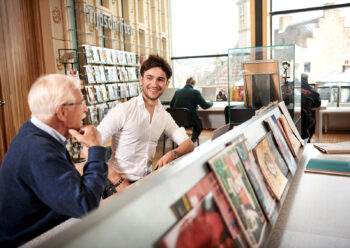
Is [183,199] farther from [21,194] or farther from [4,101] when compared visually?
[4,101]

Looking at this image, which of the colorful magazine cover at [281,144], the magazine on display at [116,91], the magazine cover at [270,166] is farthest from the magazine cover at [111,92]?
the magazine cover at [270,166]

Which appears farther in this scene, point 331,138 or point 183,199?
point 331,138

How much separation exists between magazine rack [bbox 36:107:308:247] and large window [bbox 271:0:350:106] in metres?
6.74

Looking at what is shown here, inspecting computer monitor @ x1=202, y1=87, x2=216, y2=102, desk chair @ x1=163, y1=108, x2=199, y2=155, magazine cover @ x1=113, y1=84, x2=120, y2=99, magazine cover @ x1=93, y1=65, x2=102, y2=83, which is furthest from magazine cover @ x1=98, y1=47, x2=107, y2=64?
computer monitor @ x1=202, y1=87, x2=216, y2=102

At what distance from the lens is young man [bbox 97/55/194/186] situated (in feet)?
6.66

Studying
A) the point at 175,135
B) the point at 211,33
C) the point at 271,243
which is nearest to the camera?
the point at 271,243

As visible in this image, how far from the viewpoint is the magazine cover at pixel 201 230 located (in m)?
0.61

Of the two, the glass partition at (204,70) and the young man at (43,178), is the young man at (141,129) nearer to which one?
the young man at (43,178)

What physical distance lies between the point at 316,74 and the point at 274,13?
1.74 meters

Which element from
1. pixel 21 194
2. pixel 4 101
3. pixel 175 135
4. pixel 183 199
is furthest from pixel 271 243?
pixel 4 101

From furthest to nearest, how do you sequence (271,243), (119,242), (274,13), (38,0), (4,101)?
(274,13) < (38,0) < (4,101) < (271,243) < (119,242)

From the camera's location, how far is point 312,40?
716 centimetres

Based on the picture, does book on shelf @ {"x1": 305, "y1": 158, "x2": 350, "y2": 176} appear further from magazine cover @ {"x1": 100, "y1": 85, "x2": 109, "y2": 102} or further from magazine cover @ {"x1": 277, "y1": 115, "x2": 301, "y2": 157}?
magazine cover @ {"x1": 100, "y1": 85, "x2": 109, "y2": 102}

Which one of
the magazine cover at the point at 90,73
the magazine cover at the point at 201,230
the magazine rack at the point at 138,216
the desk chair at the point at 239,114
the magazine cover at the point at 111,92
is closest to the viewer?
the magazine rack at the point at 138,216
